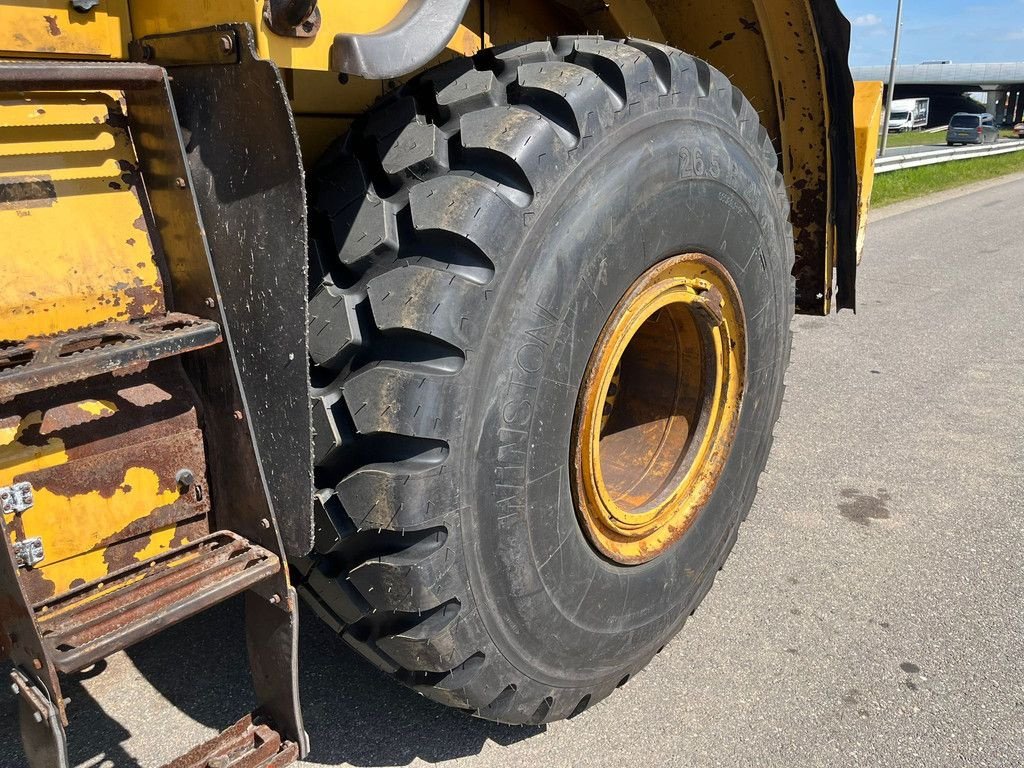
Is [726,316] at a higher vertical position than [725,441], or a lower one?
higher

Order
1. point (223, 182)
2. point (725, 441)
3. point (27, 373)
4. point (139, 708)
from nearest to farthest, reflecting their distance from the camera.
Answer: point (27, 373) < point (223, 182) < point (139, 708) < point (725, 441)

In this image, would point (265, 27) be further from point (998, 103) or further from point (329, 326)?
point (998, 103)

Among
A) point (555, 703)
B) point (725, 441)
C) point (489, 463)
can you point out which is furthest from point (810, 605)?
point (489, 463)

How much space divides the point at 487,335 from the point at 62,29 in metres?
0.91

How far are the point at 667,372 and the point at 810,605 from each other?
3.26ft

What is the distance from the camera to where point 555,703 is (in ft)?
7.20

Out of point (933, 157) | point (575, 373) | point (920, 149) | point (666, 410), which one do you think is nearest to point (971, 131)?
point (920, 149)

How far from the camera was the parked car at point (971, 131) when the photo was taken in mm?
36156

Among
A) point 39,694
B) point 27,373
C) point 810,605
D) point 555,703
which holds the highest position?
point 27,373

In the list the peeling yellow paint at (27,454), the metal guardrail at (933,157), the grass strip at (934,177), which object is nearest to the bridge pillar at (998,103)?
the metal guardrail at (933,157)

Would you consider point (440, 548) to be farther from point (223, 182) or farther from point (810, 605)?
point (810, 605)

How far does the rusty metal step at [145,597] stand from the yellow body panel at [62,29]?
910mm

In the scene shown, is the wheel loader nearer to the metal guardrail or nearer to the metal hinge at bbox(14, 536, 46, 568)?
the metal hinge at bbox(14, 536, 46, 568)

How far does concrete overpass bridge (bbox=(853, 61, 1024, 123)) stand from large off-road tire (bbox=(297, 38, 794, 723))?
5894cm
